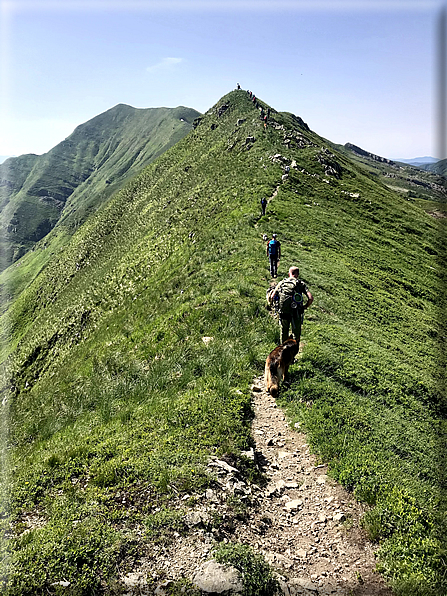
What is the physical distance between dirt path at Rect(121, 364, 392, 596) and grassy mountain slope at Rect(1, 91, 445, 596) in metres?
0.26

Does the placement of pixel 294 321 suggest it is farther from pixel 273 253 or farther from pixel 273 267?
pixel 273 267

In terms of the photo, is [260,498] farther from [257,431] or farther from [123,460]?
[123,460]

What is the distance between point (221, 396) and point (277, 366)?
1966 millimetres

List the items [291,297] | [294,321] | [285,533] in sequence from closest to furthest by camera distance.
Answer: [285,533] < [291,297] < [294,321]

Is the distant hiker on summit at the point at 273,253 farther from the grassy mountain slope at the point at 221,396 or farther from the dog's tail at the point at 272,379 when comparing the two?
the dog's tail at the point at 272,379

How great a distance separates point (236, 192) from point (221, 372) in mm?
29769

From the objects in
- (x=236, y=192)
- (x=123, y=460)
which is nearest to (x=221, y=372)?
(x=123, y=460)

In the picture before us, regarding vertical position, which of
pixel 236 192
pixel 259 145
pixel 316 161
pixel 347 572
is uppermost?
pixel 259 145

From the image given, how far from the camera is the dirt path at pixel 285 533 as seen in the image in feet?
17.1

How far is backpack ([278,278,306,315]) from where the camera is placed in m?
11.0

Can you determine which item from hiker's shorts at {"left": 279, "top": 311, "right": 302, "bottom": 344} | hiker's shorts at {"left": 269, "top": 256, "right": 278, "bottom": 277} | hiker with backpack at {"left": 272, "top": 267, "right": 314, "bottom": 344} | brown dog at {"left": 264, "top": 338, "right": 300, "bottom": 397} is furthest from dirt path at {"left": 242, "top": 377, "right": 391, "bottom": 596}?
hiker's shorts at {"left": 269, "top": 256, "right": 278, "bottom": 277}

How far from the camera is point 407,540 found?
19.1 feet

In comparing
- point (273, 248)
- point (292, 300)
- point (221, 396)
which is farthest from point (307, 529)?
point (273, 248)

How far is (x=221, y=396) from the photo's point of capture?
9.81 m
